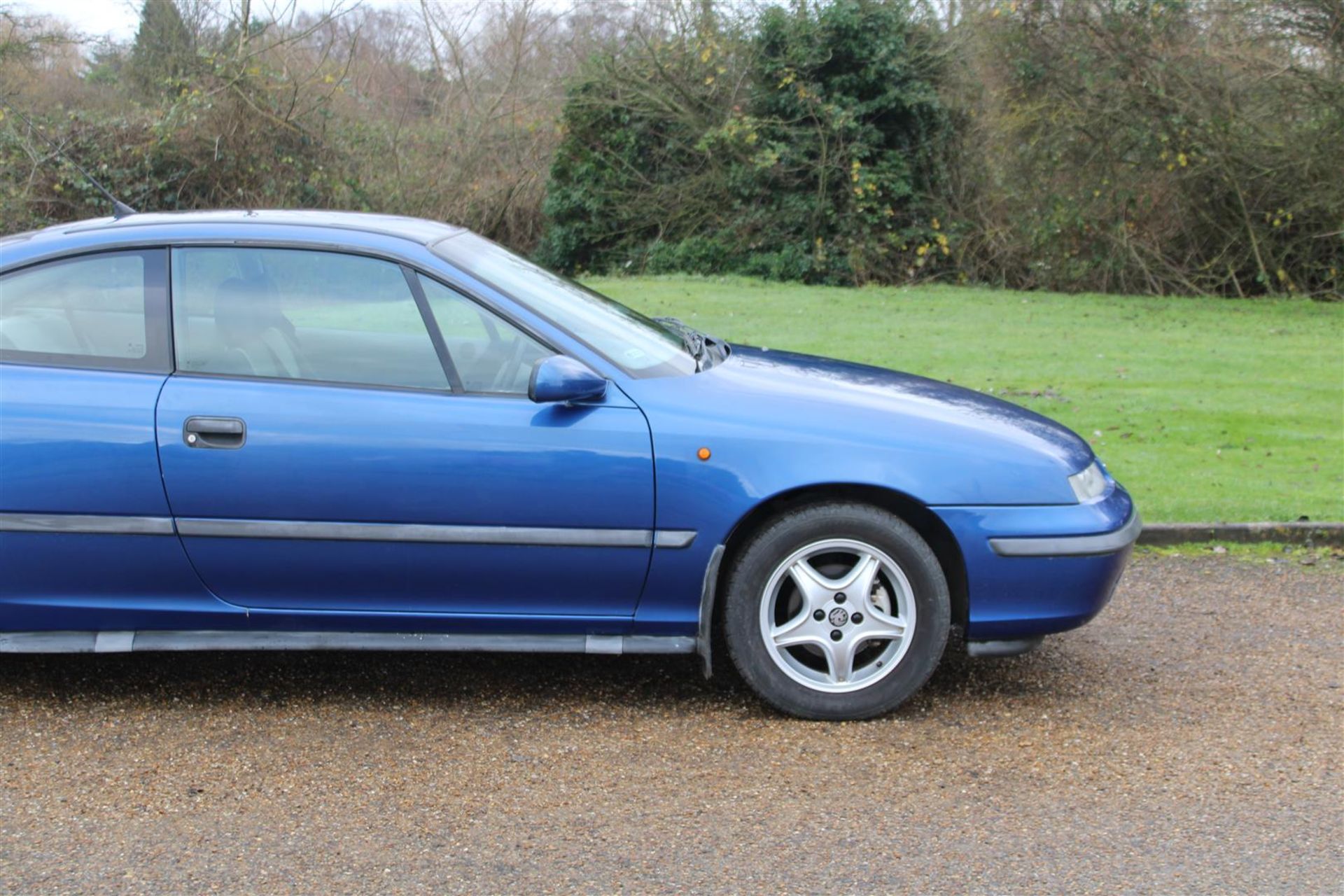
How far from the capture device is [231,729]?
14.3 ft

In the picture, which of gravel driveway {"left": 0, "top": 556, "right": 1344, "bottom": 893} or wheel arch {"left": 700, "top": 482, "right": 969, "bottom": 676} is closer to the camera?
gravel driveway {"left": 0, "top": 556, "right": 1344, "bottom": 893}

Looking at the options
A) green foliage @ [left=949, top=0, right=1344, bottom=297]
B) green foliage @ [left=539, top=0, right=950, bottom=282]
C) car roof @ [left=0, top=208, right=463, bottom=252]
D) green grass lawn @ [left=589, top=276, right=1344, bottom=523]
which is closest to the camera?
car roof @ [left=0, top=208, right=463, bottom=252]

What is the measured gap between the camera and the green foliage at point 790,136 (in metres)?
22.0

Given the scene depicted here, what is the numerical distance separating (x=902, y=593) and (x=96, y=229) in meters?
2.89

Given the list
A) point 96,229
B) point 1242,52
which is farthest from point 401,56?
point 96,229

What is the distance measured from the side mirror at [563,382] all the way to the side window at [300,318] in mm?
330

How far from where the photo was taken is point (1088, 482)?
4.61m

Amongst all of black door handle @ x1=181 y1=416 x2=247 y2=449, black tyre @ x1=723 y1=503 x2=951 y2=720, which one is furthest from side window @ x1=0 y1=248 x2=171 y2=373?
black tyre @ x1=723 y1=503 x2=951 y2=720

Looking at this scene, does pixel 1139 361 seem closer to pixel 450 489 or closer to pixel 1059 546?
pixel 1059 546

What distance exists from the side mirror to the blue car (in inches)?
0.5

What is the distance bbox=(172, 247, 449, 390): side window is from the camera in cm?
440

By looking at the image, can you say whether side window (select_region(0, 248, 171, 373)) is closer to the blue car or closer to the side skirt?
the blue car

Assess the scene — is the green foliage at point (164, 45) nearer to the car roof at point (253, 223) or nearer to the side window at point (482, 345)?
the car roof at point (253, 223)

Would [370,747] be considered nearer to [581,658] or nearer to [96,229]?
[581,658]
